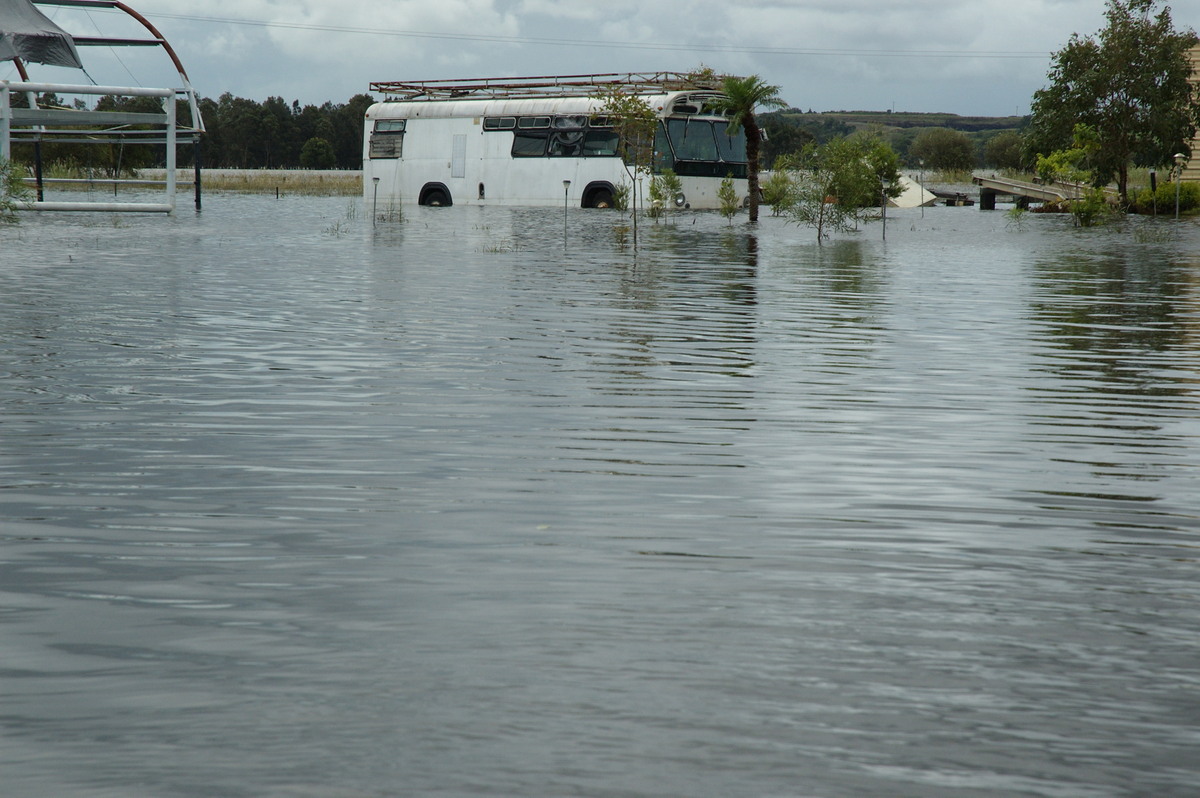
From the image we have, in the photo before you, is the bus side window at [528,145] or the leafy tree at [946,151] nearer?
the bus side window at [528,145]

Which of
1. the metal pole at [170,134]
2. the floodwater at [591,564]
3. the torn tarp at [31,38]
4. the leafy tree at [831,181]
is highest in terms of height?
the torn tarp at [31,38]

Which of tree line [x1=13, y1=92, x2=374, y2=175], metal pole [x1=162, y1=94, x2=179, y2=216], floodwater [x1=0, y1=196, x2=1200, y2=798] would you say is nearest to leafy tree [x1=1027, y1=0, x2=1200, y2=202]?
metal pole [x1=162, y1=94, x2=179, y2=216]

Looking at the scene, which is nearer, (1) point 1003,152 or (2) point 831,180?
(2) point 831,180

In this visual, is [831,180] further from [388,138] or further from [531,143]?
[388,138]

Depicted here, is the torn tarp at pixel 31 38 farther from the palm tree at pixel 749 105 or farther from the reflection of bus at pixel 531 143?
the palm tree at pixel 749 105

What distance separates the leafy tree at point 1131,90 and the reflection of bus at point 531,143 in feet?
38.6

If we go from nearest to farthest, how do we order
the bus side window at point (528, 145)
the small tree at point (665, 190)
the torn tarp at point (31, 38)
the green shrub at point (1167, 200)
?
the torn tarp at point (31, 38)
the small tree at point (665, 190)
the bus side window at point (528, 145)
the green shrub at point (1167, 200)

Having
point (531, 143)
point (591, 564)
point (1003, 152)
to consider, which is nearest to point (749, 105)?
point (531, 143)

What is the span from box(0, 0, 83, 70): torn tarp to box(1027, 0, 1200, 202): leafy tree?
2984 centimetres

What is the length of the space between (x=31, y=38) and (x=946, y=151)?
82963 millimetres

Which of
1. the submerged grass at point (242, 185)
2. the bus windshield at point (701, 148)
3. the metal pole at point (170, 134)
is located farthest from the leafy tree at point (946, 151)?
the metal pole at point (170, 134)

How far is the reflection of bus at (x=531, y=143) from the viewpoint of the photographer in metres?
37.0

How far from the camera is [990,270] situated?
20609 mm

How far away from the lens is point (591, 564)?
14.9 feet
